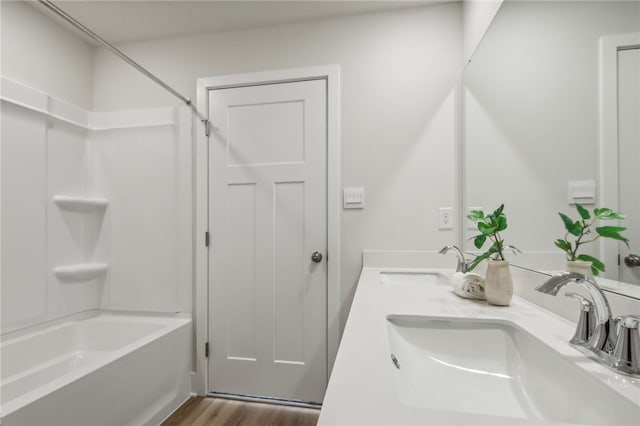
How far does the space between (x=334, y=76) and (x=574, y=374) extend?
1.68 m

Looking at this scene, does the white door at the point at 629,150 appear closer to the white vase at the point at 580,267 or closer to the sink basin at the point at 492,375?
the white vase at the point at 580,267

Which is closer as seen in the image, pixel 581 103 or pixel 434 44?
pixel 581 103

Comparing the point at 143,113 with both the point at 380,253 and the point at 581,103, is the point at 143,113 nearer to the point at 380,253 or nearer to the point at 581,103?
the point at 380,253

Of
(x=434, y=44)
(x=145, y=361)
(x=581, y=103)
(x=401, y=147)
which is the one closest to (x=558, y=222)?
(x=581, y=103)

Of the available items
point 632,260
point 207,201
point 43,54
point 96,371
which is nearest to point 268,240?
point 207,201

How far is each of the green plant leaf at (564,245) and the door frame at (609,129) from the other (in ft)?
0.36

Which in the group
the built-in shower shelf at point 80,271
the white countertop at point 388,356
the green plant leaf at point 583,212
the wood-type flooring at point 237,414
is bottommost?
the wood-type flooring at point 237,414

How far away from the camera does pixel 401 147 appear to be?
1664mm

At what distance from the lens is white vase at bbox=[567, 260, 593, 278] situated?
2.07 feet

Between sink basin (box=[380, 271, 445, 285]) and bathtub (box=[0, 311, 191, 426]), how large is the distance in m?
1.29

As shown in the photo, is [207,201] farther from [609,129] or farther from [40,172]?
[609,129]

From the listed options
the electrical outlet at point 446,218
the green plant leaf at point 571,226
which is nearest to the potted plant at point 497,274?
the green plant leaf at point 571,226

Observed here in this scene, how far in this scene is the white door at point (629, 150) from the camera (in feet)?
1.62

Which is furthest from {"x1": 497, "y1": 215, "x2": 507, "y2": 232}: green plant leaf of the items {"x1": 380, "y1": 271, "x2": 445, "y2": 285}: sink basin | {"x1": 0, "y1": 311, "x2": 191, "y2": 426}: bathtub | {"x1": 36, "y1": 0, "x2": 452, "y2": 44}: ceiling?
{"x1": 0, "y1": 311, "x2": 191, "y2": 426}: bathtub
